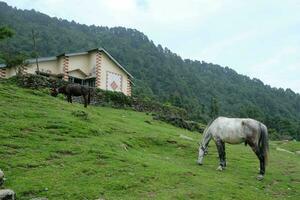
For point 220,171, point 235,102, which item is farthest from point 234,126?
point 235,102

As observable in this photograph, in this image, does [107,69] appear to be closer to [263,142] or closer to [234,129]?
[234,129]

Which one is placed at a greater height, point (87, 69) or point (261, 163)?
point (87, 69)

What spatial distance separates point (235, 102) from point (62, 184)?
123 metres

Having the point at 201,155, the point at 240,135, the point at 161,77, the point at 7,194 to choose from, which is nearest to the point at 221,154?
the point at 201,155

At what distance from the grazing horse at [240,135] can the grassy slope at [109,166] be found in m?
0.73

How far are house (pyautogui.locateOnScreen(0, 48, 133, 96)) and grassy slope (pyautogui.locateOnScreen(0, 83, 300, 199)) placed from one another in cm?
2275

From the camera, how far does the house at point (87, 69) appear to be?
4693 centimetres

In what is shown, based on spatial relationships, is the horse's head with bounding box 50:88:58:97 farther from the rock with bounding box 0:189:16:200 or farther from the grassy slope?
the rock with bounding box 0:189:16:200

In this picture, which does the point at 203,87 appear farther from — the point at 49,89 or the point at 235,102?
the point at 49,89

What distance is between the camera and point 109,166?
1559 centimetres

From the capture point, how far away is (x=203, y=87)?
5310 inches

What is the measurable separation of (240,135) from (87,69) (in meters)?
33.7

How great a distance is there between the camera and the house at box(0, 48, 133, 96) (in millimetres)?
46928

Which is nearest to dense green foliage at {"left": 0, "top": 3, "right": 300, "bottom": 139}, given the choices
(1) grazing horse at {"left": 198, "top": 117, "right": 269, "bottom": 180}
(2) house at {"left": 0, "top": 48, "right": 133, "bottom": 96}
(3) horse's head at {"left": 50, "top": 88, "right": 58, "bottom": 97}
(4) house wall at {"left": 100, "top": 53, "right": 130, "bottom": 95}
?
(4) house wall at {"left": 100, "top": 53, "right": 130, "bottom": 95}
